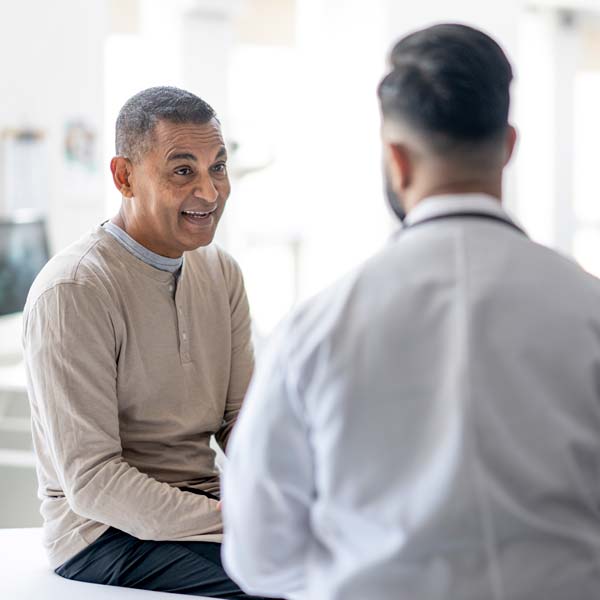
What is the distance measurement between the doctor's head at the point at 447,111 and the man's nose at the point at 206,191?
80 centimetres

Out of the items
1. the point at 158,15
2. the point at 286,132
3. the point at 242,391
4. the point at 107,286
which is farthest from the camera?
the point at 286,132

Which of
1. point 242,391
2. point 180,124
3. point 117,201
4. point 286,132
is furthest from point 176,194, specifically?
point 286,132

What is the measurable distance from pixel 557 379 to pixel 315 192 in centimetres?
453

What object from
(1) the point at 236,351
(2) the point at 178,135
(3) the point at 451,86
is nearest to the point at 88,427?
(1) the point at 236,351

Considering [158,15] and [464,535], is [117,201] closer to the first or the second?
[158,15]

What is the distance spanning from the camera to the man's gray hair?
1.89 meters

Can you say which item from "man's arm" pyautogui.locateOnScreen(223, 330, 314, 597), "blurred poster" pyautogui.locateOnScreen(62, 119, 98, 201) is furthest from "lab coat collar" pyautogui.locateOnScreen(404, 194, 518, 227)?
"blurred poster" pyautogui.locateOnScreen(62, 119, 98, 201)

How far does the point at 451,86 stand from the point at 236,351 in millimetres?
1117

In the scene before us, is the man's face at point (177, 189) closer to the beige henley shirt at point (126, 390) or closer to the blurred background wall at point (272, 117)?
the beige henley shirt at point (126, 390)

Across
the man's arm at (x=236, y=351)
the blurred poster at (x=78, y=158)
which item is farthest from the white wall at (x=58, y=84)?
the man's arm at (x=236, y=351)

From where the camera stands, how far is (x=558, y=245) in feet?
20.7

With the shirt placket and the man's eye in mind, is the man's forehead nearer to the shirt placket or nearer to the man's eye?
the man's eye

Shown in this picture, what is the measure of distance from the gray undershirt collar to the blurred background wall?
1285mm

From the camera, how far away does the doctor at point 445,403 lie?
40.6 inches
